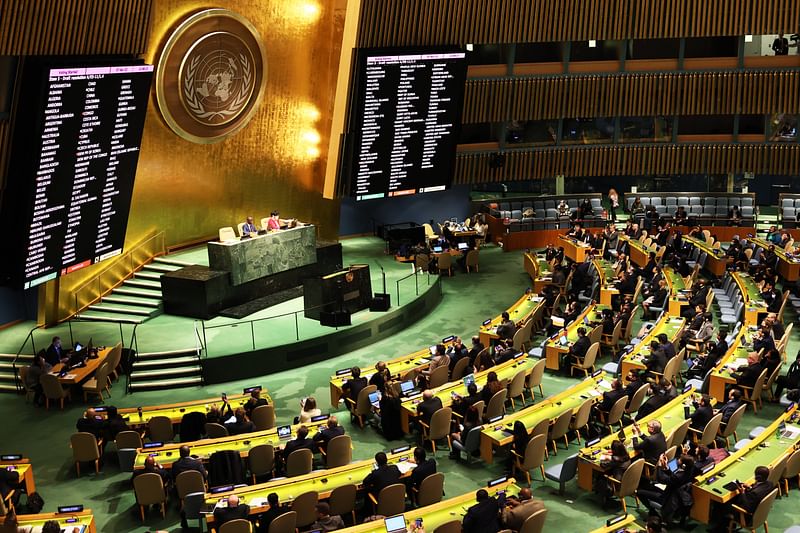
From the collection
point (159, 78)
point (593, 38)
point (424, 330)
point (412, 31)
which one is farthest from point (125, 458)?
point (593, 38)

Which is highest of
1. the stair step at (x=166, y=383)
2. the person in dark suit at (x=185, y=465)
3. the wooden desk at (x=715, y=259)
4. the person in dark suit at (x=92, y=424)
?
the wooden desk at (x=715, y=259)

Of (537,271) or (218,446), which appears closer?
(218,446)

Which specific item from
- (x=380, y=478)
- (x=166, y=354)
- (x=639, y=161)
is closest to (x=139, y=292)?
(x=166, y=354)

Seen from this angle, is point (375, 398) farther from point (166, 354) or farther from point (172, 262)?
point (172, 262)

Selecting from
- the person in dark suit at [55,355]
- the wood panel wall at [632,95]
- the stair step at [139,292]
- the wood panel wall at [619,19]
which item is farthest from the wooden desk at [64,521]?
the wood panel wall at [632,95]

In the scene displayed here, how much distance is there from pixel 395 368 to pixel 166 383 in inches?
175

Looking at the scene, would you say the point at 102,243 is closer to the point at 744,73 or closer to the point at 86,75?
the point at 86,75

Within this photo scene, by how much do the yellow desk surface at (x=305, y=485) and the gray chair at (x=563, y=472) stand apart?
2008 millimetres

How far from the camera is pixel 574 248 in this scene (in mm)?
26000

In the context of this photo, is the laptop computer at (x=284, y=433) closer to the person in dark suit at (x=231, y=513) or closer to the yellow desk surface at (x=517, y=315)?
the person in dark suit at (x=231, y=513)

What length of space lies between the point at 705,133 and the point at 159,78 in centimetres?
1893

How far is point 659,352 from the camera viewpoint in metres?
16.5

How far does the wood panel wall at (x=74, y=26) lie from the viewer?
16266mm

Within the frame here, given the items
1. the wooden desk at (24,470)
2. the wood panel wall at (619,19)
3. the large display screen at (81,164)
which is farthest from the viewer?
the wood panel wall at (619,19)
